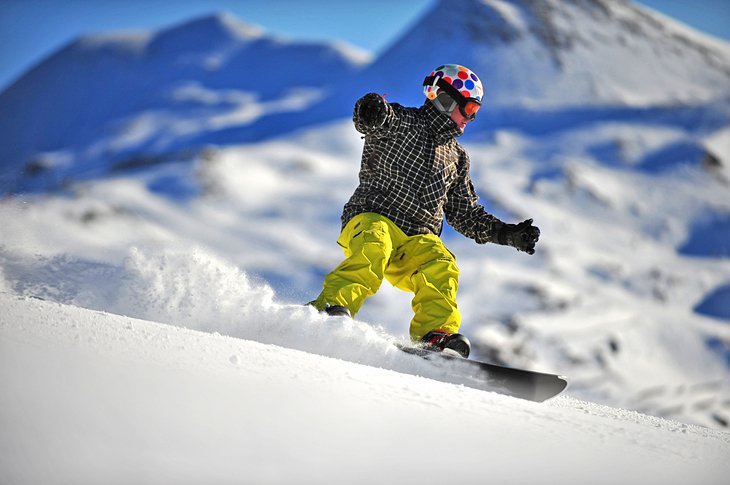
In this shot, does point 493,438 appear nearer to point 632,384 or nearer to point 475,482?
point 475,482

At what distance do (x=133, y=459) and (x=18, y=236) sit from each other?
7.50ft

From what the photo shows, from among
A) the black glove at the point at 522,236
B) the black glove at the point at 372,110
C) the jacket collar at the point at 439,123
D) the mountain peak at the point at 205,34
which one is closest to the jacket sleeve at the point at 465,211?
the black glove at the point at 522,236

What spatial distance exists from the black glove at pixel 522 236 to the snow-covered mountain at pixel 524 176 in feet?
42.9

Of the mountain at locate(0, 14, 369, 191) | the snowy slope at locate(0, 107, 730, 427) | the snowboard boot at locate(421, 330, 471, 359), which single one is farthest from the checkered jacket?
the mountain at locate(0, 14, 369, 191)

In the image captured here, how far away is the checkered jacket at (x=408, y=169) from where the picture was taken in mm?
3439

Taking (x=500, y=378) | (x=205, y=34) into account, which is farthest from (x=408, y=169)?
(x=205, y=34)

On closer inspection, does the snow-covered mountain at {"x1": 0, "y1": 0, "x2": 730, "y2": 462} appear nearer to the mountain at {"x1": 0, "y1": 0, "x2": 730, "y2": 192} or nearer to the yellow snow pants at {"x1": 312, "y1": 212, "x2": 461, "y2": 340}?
the mountain at {"x1": 0, "y1": 0, "x2": 730, "y2": 192}

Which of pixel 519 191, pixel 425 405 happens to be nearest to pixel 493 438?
pixel 425 405

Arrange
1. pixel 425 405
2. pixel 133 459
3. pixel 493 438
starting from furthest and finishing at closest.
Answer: pixel 425 405, pixel 493 438, pixel 133 459

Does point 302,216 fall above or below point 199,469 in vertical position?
above

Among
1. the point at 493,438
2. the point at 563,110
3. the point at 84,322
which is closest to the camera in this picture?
the point at 493,438

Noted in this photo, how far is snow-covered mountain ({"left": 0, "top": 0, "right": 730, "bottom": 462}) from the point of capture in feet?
65.7

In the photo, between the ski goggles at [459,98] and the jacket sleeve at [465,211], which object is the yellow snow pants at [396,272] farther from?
the ski goggles at [459,98]

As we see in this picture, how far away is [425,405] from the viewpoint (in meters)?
1.71
